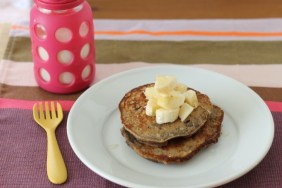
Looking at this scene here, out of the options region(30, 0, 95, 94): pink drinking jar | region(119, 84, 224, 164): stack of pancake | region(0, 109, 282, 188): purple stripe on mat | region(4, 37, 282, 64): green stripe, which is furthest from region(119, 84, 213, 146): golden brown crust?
region(4, 37, 282, 64): green stripe

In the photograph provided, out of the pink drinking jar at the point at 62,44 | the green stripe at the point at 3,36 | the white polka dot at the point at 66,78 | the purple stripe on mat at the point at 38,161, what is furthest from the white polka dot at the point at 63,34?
the green stripe at the point at 3,36

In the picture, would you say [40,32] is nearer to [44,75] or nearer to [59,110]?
[44,75]

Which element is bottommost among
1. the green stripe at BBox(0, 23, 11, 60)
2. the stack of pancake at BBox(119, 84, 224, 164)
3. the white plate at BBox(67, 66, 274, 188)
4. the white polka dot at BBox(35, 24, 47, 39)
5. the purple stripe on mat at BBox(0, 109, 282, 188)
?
the green stripe at BBox(0, 23, 11, 60)

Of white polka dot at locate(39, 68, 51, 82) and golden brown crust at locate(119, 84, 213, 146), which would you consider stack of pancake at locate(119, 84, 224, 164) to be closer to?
golden brown crust at locate(119, 84, 213, 146)

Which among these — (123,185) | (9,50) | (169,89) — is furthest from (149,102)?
(9,50)

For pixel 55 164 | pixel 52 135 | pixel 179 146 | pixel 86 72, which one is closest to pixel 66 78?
pixel 86 72

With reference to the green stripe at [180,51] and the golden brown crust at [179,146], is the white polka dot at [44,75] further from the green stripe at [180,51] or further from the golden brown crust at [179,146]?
the golden brown crust at [179,146]
